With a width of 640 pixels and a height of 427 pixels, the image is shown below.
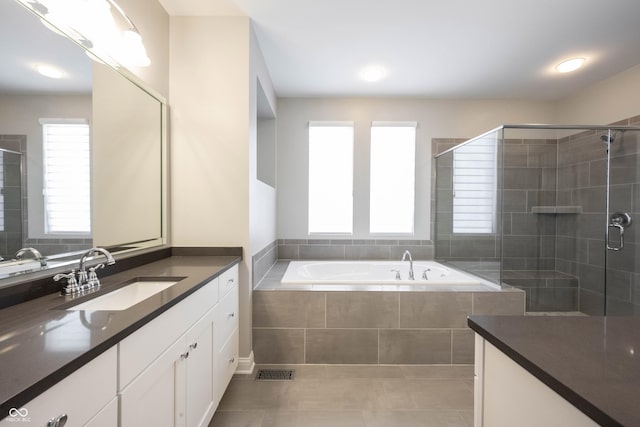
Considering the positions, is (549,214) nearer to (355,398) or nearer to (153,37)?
(355,398)

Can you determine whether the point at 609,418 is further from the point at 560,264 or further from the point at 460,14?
the point at 560,264

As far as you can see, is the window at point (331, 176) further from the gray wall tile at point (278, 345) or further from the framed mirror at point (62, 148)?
the framed mirror at point (62, 148)

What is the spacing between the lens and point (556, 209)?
10.8ft

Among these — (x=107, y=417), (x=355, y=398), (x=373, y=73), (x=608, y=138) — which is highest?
(x=373, y=73)

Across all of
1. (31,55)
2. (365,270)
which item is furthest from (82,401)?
(365,270)

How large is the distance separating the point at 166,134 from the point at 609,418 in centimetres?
250

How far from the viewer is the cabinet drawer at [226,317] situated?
1.72 metres

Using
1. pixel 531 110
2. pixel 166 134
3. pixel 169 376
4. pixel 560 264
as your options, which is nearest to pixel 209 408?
pixel 169 376

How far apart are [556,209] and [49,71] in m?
4.27

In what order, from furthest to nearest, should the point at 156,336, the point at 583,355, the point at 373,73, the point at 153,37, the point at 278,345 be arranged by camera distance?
the point at 373,73
the point at 278,345
the point at 153,37
the point at 156,336
the point at 583,355

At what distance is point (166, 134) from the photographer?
219 cm

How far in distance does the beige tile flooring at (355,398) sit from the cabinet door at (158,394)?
68cm

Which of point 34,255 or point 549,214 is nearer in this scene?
point 34,255

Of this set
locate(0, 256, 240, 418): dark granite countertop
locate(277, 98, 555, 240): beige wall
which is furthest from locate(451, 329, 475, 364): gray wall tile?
locate(0, 256, 240, 418): dark granite countertop
